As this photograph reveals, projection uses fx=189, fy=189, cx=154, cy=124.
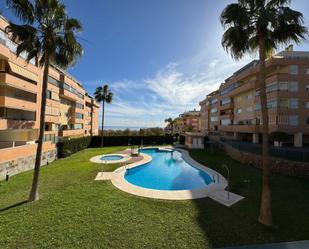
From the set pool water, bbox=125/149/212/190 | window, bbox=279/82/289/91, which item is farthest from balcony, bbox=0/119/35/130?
window, bbox=279/82/289/91

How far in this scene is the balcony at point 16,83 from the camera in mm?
17125

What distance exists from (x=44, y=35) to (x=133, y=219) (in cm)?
1143

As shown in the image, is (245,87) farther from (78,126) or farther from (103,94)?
(78,126)

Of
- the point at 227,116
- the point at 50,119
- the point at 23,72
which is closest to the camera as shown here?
the point at 23,72

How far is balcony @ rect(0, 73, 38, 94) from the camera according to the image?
17.1m

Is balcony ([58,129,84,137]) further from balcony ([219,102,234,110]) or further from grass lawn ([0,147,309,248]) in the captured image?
balcony ([219,102,234,110])

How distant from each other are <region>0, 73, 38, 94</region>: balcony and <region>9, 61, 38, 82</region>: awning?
0.60 meters

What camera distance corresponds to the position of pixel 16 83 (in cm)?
1855

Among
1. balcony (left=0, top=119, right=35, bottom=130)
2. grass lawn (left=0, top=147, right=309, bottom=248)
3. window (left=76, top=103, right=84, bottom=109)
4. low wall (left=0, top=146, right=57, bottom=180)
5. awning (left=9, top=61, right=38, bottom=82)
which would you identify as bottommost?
grass lawn (left=0, top=147, right=309, bottom=248)

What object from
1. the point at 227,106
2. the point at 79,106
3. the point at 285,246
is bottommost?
the point at 285,246

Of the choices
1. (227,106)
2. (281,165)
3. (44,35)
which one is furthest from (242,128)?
(44,35)

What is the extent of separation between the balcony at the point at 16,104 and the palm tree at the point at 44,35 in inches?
347

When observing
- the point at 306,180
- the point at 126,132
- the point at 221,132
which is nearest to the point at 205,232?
the point at 306,180

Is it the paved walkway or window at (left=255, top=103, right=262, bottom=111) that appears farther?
window at (left=255, top=103, right=262, bottom=111)
